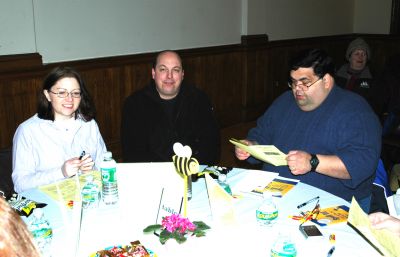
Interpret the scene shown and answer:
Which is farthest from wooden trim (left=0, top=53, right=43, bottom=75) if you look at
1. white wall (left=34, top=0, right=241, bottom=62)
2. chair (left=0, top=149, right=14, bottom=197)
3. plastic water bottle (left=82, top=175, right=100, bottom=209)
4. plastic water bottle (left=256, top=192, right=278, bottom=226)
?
plastic water bottle (left=256, top=192, right=278, bottom=226)

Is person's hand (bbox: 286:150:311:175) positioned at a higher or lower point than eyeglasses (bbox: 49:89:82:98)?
lower

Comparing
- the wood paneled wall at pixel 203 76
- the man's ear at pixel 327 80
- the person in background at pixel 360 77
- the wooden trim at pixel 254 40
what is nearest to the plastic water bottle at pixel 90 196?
the man's ear at pixel 327 80

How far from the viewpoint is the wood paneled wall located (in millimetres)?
4195

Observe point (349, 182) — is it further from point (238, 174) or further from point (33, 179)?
point (33, 179)

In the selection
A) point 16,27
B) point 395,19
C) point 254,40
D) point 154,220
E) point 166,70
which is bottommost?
point 154,220

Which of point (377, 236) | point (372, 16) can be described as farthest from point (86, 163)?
point (372, 16)

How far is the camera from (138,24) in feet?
17.0

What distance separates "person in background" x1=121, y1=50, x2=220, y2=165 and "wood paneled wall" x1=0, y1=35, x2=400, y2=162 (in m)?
1.40

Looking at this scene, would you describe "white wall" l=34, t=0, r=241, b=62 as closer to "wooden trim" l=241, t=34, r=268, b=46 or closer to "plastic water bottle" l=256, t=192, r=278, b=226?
"wooden trim" l=241, t=34, r=268, b=46

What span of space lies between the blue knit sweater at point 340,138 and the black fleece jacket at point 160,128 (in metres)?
0.83

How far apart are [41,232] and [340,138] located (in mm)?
1654

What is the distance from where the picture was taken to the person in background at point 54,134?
2.58 metres

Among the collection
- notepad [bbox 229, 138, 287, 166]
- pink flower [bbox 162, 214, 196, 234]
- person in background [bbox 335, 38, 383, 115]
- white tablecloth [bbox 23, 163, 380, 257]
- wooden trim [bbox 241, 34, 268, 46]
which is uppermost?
wooden trim [bbox 241, 34, 268, 46]

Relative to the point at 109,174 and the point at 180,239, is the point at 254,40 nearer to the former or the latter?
the point at 109,174
